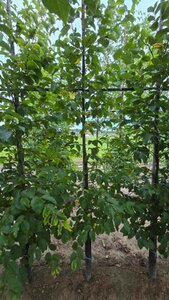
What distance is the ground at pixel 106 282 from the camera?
1812 millimetres

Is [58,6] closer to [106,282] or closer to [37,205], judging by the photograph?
[37,205]

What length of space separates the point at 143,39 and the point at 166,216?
1041 mm

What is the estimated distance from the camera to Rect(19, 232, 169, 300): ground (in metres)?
1.81

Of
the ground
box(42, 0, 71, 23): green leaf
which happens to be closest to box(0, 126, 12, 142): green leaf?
box(42, 0, 71, 23): green leaf

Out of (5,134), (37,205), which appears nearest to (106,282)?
(37,205)

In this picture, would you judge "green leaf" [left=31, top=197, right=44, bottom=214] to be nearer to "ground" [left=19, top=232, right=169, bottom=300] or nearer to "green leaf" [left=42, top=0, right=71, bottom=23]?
"green leaf" [left=42, top=0, right=71, bottom=23]

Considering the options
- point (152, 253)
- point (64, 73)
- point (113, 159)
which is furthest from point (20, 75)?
point (152, 253)

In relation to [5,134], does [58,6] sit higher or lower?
higher

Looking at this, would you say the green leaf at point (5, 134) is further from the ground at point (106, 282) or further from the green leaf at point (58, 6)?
the ground at point (106, 282)

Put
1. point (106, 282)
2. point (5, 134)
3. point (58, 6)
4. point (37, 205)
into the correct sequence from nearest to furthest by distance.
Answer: point (58, 6)
point (5, 134)
point (37, 205)
point (106, 282)

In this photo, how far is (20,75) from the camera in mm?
1287

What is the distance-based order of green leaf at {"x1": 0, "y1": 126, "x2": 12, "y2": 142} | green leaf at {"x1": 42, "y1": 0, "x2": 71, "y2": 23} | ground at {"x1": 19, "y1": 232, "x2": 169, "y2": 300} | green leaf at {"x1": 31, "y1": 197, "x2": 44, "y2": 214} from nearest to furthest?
green leaf at {"x1": 42, "y1": 0, "x2": 71, "y2": 23}, green leaf at {"x1": 0, "y1": 126, "x2": 12, "y2": 142}, green leaf at {"x1": 31, "y1": 197, "x2": 44, "y2": 214}, ground at {"x1": 19, "y1": 232, "x2": 169, "y2": 300}

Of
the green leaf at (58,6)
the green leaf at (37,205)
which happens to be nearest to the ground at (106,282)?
the green leaf at (37,205)

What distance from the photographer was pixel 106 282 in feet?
6.19
